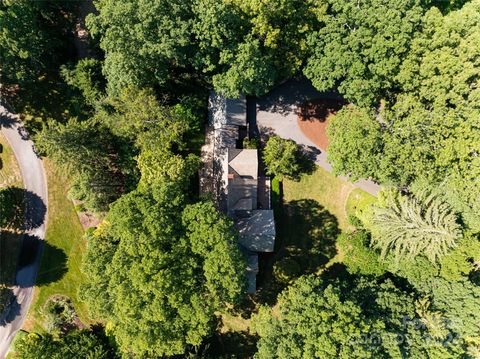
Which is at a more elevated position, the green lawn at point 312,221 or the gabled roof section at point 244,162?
the gabled roof section at point 244,162

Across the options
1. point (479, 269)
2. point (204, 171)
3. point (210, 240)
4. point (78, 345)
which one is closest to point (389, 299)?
point (479, 269)

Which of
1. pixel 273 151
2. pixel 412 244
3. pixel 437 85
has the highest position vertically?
pixel 437 85

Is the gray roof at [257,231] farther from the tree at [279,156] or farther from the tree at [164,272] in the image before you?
the tree at [164,272]

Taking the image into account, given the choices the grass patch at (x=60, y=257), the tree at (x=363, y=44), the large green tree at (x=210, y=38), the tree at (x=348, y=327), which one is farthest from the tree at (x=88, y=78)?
the tree at (x=348, y=327)

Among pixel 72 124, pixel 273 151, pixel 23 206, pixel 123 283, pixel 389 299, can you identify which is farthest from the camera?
pixel 23 206

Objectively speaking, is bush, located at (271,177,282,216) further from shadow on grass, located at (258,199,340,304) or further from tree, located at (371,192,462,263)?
tree, located at (371,192,462,263)

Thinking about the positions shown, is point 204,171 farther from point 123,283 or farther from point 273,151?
point 123,283
